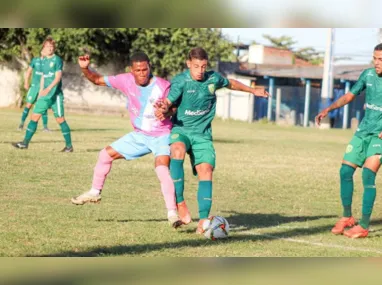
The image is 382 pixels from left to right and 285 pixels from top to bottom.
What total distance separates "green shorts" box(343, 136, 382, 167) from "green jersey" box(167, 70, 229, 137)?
173 centimetres

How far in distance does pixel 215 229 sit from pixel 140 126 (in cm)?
185

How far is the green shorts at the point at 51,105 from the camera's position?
20.8m

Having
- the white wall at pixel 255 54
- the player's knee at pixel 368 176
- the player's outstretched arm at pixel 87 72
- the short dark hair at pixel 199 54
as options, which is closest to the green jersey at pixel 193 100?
the short dark hair at pixel 199 54

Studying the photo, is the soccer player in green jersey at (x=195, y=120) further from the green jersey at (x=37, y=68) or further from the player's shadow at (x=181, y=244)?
the green jersey at (x=37, y=68)

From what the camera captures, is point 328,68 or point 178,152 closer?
point 178,152

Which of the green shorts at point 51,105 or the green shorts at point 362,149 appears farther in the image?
the green shorts at point 51,105

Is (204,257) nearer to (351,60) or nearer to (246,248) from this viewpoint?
(246,248)

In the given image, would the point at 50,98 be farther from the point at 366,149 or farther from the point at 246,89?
the point at 366,149

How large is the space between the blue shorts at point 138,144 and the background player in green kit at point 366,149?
1.93 metres

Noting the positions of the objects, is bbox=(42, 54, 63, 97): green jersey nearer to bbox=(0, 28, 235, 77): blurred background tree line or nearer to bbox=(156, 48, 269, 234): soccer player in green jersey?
bbox=(156, 48, 269, 234): soccer player in green jersey

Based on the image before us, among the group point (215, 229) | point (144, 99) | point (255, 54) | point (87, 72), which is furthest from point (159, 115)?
point (255, 54)

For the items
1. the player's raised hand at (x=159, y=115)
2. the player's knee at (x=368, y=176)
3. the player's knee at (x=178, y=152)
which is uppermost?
the player's raised hand at (x=159, y=115)

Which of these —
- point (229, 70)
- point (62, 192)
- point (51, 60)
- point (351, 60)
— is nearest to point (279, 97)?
point (229, 70)

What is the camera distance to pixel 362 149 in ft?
37.9
